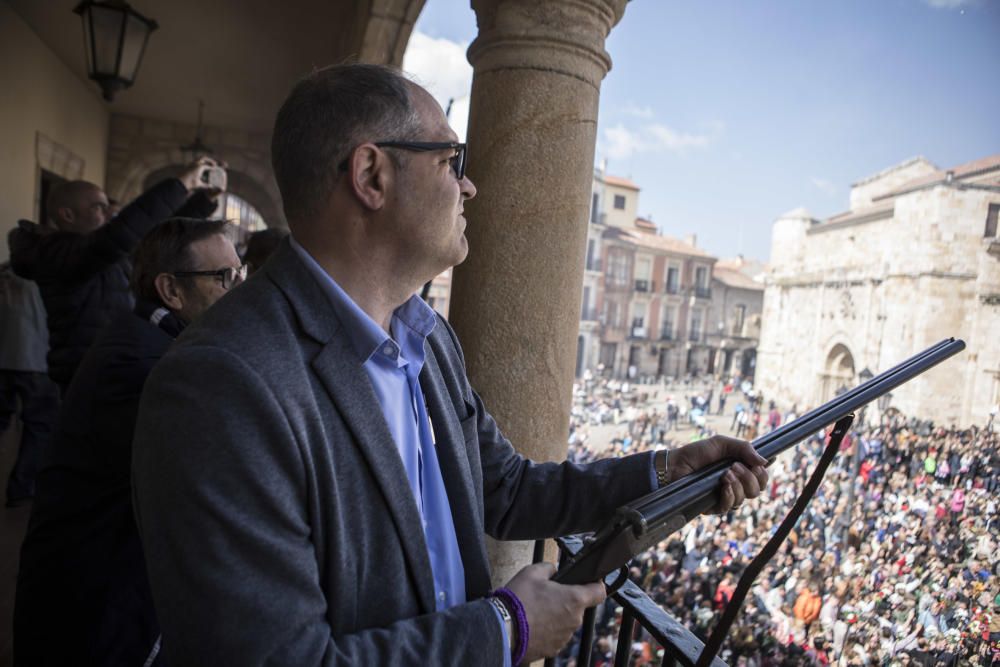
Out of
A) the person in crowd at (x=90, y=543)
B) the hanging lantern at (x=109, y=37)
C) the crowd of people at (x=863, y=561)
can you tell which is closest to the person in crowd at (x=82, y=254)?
the hanging lantern at (x=109, y=37)

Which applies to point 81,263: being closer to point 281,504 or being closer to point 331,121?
point 331,121

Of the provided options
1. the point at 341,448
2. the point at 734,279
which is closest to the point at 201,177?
the point at 341,448

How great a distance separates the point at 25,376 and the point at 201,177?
226 cm

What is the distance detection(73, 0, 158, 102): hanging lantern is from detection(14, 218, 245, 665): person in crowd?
313cm

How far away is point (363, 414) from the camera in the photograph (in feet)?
3.13

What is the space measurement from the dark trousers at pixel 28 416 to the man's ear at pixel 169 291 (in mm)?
2463

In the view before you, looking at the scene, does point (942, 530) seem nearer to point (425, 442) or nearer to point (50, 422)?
point (425, 442)

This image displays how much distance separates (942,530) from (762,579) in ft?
7.82

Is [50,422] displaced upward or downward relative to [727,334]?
downward

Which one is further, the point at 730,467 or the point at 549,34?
the point at 549,34

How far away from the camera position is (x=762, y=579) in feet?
13.8

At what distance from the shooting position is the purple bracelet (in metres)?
0.94

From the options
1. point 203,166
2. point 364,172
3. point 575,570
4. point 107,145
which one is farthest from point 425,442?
point 107,145

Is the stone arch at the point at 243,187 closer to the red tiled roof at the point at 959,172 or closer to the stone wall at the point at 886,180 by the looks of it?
the stone wall at the point at 886,180
